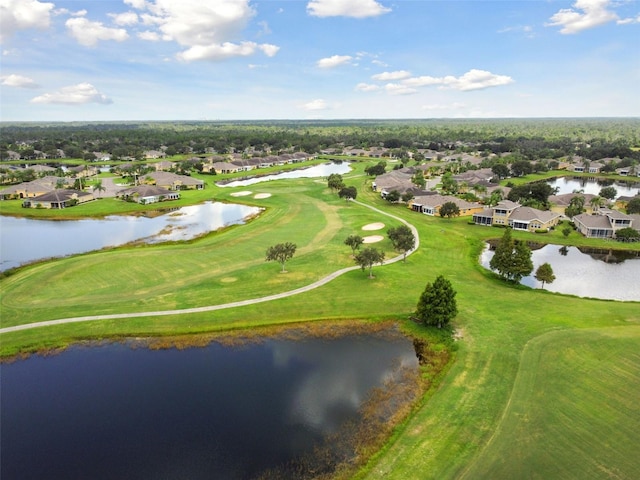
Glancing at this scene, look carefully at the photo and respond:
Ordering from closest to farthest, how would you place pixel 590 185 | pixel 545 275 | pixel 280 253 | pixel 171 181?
pixel 545 275 → pixel 280 253 → pixel 171 181 → pixel 590 185

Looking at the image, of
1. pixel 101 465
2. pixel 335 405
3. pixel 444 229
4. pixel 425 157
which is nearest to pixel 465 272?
pixel 444 229

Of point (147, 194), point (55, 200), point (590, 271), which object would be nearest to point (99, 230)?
point (147, 194)

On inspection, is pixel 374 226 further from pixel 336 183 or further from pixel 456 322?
pixel 456 322

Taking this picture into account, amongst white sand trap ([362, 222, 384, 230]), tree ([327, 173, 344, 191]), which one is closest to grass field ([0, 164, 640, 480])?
white sand trap ([362, 222, 384, 230])

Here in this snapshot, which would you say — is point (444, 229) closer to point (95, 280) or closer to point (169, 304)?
point (169, 304)

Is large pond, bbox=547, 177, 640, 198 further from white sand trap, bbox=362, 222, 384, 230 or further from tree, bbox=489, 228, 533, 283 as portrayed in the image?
tree, bbox=489, 228, 533, 283

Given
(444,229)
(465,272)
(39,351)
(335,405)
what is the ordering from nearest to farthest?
(335,405) → (39,351) → (465,272) → (444,229)
